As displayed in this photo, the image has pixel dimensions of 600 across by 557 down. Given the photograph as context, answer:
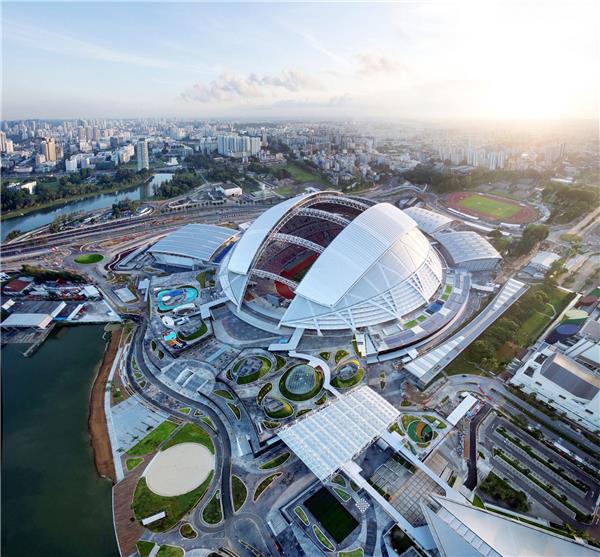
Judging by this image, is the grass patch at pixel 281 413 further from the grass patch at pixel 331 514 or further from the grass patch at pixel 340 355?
the grass patch at pixel 340 355

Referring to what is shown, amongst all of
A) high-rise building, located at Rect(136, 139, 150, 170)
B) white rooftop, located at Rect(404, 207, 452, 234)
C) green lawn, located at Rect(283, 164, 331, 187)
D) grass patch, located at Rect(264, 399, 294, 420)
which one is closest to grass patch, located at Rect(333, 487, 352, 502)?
grass patch, located at Rect(264, 399, 294, 420)

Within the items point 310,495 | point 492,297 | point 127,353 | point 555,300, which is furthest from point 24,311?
point 555,300

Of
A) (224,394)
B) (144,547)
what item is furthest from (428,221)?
(144,547)

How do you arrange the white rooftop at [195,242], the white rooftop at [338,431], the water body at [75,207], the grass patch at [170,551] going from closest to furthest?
1. the grass patch at [170,551]
2. the white rooftop at [338,431]
3. the white rooftop at [195,242]
4. the water body at [75,207]

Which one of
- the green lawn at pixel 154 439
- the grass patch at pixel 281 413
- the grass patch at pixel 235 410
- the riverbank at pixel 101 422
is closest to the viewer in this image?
the riverbank at pixel 101 422

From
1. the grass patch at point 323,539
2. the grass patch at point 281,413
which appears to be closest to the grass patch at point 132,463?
the grass patch at point 281,413
